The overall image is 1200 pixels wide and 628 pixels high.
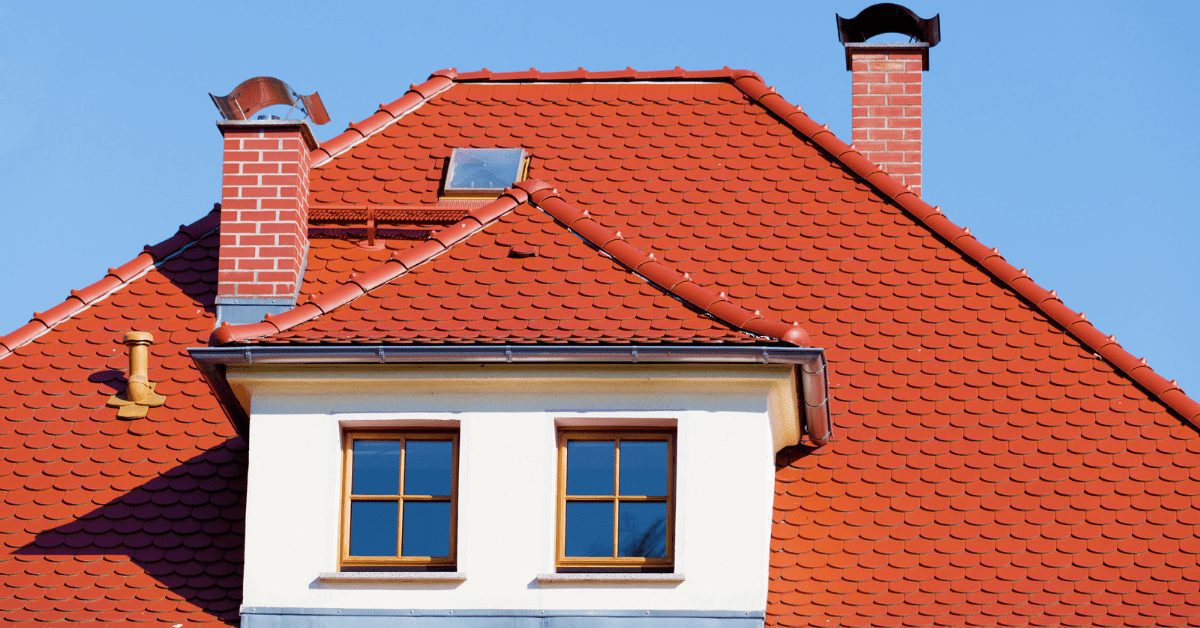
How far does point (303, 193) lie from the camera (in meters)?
20.0

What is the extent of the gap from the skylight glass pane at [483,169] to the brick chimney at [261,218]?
1480 millimetres

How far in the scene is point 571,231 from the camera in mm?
18047

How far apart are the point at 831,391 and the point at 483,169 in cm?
423

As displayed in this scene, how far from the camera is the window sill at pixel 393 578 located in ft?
53.2

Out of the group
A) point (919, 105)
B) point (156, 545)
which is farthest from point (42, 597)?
point (919, 105)

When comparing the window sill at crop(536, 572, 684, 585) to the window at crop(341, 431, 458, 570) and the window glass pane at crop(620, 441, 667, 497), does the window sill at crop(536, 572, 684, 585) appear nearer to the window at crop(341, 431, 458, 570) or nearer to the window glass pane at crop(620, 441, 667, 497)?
the window glass pane at crop(620, 441, 667, 497)

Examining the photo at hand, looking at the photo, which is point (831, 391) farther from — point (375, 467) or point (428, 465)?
point (375, 467)

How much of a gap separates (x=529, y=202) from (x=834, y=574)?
150 inches

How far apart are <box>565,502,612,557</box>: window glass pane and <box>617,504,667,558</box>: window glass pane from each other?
0.30 ft

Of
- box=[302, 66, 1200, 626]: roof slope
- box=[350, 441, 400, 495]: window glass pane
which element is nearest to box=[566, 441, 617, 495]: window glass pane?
box=[350, 441, 400, 495]: window glass pane

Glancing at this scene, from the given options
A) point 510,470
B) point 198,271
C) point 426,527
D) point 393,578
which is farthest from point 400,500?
point 198,271

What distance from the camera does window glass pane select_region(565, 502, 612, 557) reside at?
1642 centimetres

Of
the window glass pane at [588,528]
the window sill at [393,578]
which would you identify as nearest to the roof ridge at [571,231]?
the window glass pane at [588,528]

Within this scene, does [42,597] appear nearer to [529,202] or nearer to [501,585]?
[501,585]
